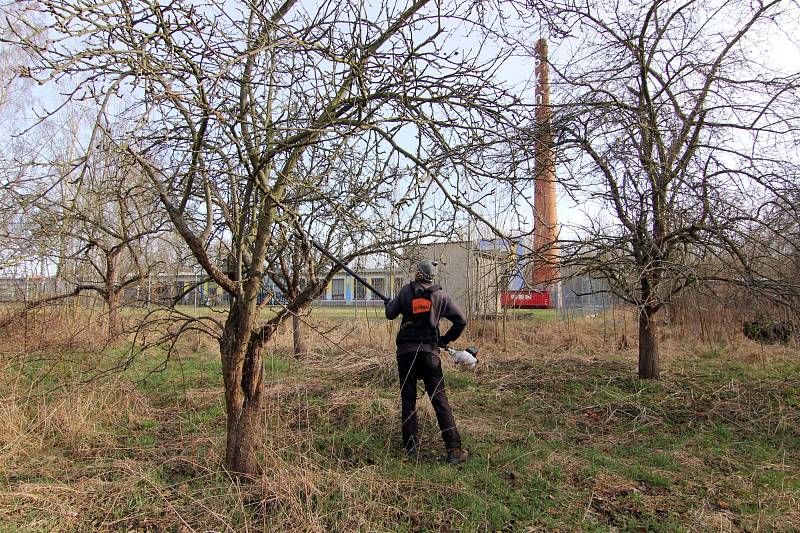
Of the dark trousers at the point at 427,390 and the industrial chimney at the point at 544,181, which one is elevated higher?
the industrial chimney at the point at 544,181

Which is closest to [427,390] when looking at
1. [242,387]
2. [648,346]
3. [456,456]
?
[456,456]

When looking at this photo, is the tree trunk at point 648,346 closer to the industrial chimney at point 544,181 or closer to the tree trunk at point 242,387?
the industrial chimney at point 544,181

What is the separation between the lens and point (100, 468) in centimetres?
409

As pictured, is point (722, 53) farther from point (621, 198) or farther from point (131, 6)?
point (131, 6)

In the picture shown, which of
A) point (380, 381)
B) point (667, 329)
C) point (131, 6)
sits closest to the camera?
point (131, 6)

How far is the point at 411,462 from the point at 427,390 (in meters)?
0.65

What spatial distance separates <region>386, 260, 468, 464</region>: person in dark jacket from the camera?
466cm

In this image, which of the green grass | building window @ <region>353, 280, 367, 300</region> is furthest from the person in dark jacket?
building window @ <region>353, 280, 367, 300</region>

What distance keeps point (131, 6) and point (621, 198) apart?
6072 mm

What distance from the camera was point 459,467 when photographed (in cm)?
440

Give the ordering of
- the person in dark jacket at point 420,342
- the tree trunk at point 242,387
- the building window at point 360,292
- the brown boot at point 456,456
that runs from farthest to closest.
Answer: the building window at point 360,292 → the person in dark jacket at point 420,342 → the brown boot at point 456,456 → the tree trunk at point 242,387

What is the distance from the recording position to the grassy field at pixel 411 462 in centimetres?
340

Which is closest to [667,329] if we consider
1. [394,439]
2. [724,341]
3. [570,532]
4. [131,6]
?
[724,341]

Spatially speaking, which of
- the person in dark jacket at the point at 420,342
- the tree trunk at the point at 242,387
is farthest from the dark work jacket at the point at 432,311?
the tree trunk at the point at 242,387
